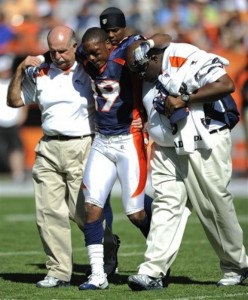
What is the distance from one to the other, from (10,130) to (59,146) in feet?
36.0

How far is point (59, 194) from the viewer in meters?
8.41

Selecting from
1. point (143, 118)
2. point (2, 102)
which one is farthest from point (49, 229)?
point (2, 102)

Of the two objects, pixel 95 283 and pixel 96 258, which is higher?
pixel 96 258

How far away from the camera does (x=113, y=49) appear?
8117 mm

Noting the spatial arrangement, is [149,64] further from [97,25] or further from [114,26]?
[97,25]

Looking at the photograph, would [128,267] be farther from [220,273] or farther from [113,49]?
[113,49]

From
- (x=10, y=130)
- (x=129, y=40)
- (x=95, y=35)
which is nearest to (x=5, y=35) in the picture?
(x=10, y=130)

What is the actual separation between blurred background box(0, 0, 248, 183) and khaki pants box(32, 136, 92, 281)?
32.5 feet

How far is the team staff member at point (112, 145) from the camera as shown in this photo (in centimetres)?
798

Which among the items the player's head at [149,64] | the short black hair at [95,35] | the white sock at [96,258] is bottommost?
the white sock at [96,258]

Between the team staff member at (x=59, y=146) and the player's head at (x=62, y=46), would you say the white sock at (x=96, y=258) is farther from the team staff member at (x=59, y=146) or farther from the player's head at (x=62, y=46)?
the player's head at (x=62, y=46)

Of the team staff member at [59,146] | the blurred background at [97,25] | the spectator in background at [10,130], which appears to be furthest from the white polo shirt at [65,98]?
the spectator in background at [10,130]

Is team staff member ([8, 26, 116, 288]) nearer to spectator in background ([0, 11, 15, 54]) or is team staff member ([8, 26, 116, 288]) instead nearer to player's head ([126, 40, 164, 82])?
player's head ([126, 40, 164, 82])

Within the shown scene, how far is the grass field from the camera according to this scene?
763 centimetres
